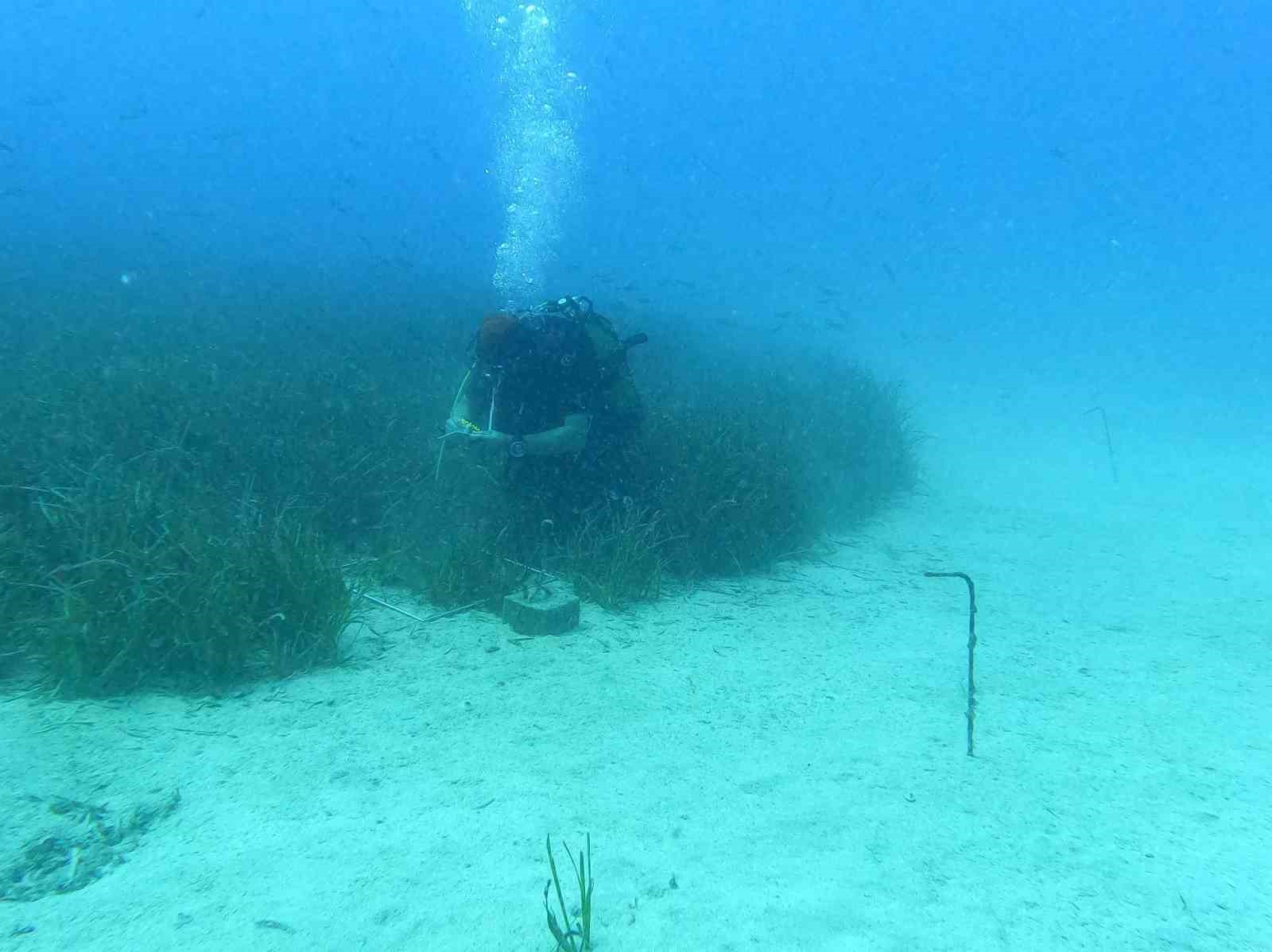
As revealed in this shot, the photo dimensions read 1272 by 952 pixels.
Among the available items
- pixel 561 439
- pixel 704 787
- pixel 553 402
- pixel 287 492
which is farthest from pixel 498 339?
pixel 704 787

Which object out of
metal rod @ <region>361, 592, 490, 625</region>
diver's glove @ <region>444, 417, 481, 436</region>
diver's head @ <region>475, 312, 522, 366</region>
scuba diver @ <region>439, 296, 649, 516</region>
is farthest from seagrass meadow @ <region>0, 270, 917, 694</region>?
diver's head @ <region>475, 312, 522, 366</region>

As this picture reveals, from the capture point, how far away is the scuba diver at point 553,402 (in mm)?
5383

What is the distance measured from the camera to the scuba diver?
17.7 feet

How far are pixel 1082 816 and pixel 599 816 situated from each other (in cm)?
214

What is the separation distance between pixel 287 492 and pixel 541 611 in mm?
2367

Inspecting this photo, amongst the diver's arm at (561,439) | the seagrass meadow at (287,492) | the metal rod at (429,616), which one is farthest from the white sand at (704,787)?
the diver's arm at (561,439)

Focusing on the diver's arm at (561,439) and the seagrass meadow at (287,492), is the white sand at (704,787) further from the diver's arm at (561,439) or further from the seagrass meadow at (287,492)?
the diver's arm at (561,439)

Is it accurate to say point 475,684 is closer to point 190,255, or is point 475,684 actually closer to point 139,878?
point 139,878

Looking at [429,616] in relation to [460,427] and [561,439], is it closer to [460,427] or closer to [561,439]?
[460,427]

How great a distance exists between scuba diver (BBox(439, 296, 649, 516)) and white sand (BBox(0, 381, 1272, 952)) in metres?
1.30

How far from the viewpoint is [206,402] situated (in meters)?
6.39

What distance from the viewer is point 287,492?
17.9 feet

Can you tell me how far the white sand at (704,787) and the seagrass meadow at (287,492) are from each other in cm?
34

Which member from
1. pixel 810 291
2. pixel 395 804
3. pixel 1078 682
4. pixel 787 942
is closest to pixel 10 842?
pixel 395 804
